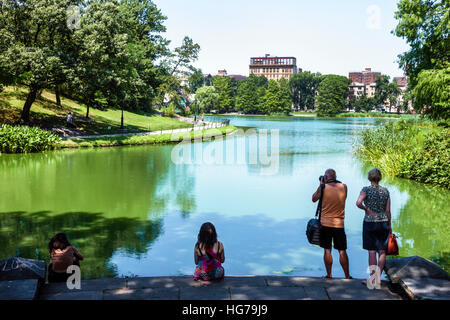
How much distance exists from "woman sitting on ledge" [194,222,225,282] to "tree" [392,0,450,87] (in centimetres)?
2956

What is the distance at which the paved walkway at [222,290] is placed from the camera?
5855 millimetres

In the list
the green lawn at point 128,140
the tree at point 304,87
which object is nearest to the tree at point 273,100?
the tree at point 304,87

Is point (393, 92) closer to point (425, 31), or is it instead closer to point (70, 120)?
point (425, 31)

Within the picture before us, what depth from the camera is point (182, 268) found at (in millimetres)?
8859

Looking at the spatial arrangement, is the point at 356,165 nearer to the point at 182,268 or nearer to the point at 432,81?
the point at 432,81

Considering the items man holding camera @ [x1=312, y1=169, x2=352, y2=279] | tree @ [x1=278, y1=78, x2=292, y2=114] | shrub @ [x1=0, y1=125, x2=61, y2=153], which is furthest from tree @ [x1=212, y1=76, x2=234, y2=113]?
man holding camera @ [x1=312, y1=169, x2=352, y2=279]

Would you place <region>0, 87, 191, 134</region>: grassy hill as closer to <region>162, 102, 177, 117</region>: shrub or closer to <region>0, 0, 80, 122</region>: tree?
<region>0, 0, 80, 122</region>: tree

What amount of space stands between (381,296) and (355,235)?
5755 mm

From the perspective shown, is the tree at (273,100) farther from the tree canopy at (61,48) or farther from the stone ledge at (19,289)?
the stone ledge at (19,289)

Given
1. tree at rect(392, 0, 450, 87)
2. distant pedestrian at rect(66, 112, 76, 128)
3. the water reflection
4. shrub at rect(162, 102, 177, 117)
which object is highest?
tree at rect(392, 0, 450, 87)

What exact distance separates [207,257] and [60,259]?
2.38 meters

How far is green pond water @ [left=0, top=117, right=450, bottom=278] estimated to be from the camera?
30.8ft

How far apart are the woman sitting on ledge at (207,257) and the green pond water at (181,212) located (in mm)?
2248

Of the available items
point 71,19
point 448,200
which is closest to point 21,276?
point 448,200
